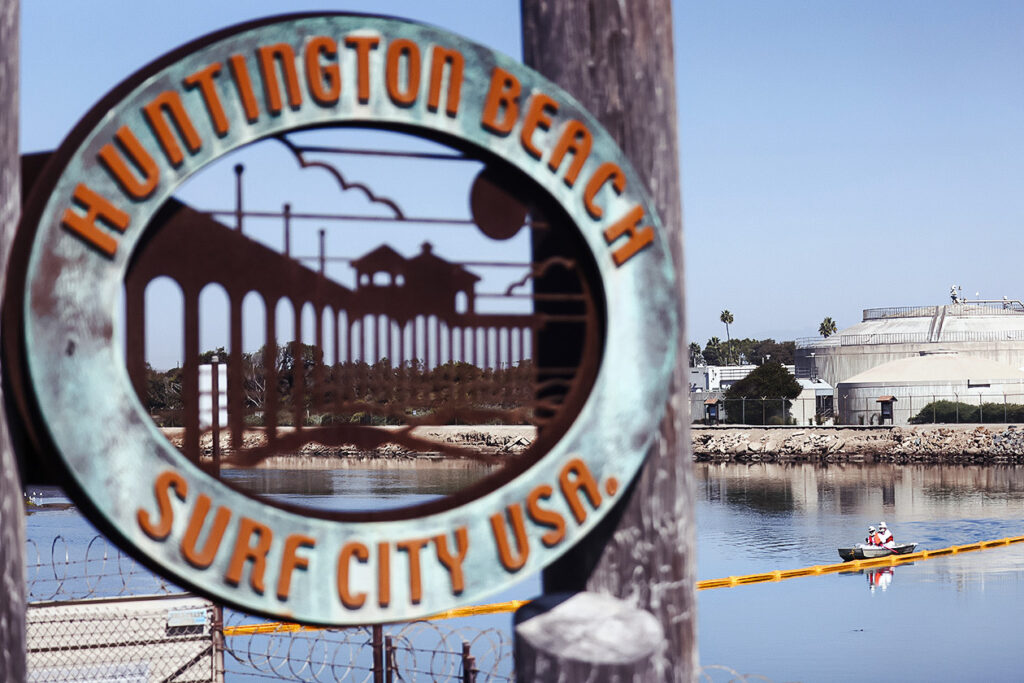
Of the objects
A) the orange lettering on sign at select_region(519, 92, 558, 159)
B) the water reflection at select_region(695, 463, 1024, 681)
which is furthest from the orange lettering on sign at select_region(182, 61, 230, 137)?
the water reflection at select_region(695, 463, 1024, 681)

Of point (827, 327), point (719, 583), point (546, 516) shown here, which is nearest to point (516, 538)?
point (546, 516)

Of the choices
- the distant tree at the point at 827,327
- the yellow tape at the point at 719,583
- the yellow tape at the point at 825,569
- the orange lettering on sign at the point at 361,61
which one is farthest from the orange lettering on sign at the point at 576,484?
the distant tree at the point at 827,327

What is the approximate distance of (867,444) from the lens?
294ft

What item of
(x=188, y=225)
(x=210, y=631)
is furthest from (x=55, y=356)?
(x=210, y=631)

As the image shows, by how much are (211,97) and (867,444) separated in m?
90.3

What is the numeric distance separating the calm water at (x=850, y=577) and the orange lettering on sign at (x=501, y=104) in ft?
32.4

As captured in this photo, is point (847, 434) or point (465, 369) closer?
point (465, 369)

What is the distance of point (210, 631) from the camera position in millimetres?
12781

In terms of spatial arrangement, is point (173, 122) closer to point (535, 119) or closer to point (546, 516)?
point (535, 119)

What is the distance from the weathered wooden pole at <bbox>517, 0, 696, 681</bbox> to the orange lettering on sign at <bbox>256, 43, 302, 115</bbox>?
1099mm

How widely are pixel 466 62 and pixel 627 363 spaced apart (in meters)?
1.17

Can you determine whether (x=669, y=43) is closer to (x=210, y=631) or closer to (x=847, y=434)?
(x=210, y=631)

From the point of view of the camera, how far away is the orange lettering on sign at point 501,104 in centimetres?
420

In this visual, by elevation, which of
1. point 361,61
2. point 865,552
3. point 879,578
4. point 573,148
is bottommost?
point 879,578
